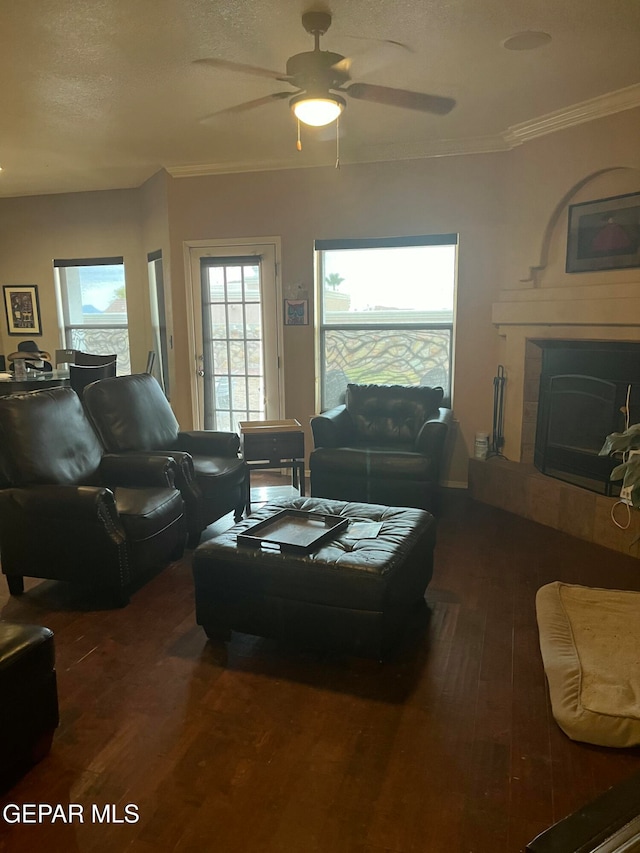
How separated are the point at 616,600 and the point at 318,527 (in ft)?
4.68

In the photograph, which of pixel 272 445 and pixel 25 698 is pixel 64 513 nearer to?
pixel 25 698

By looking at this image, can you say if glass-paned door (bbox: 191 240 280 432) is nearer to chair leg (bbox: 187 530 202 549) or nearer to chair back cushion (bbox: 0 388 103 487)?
chair leg (bbox: 187 530 202 549)

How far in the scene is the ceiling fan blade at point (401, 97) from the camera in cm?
282

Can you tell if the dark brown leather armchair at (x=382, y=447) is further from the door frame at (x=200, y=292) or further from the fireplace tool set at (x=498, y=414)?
the door frame at (x=200, y=292)

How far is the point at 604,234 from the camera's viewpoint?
12.6ft

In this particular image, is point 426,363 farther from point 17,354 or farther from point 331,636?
point 17,354

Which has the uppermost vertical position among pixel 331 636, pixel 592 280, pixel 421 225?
pixel 421 225

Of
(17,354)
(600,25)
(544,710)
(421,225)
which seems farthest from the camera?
(17,354)

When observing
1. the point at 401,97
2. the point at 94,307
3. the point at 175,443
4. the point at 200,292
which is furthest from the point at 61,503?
the point at 94,307

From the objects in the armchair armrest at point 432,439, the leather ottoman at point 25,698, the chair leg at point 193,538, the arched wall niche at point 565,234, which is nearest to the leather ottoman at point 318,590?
the leather ottoman at point 25,698

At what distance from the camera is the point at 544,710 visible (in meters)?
2.15

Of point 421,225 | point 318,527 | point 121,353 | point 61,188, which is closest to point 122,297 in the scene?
point 121,353

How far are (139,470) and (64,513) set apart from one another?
24.9 inches

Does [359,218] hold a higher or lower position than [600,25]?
lower
